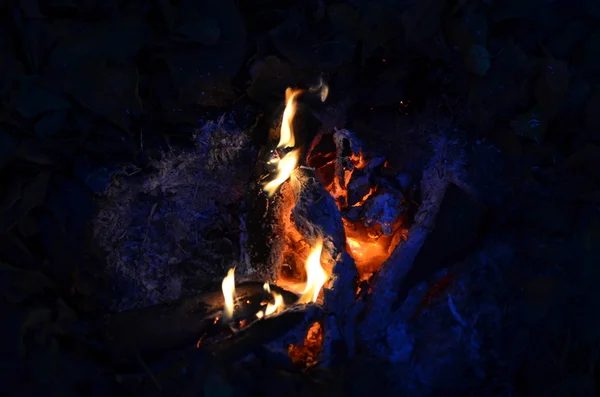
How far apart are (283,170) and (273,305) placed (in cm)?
24

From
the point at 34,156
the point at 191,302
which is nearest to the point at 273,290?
the point at 191,302

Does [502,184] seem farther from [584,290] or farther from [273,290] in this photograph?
[273,290]

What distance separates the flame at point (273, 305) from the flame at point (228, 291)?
0.17ft

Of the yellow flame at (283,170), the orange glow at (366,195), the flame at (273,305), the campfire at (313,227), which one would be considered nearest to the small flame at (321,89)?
the campfire at (313,227)

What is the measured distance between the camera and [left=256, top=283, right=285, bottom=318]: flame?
2.95ft

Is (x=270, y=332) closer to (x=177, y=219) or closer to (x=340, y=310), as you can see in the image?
(x=340, y=310)

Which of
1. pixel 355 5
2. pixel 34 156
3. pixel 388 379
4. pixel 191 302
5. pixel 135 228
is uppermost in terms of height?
pixel 355 5

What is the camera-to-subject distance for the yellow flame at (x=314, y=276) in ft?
3.05

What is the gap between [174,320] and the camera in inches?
36.7

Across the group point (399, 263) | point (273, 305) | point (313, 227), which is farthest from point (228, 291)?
point (399, 263)

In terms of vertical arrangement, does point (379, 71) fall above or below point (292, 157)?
above

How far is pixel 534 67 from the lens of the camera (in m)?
0.94

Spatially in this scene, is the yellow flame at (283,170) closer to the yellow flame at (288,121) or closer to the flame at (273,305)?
the yellow flame at (288,121)

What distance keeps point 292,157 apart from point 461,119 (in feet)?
1.08
